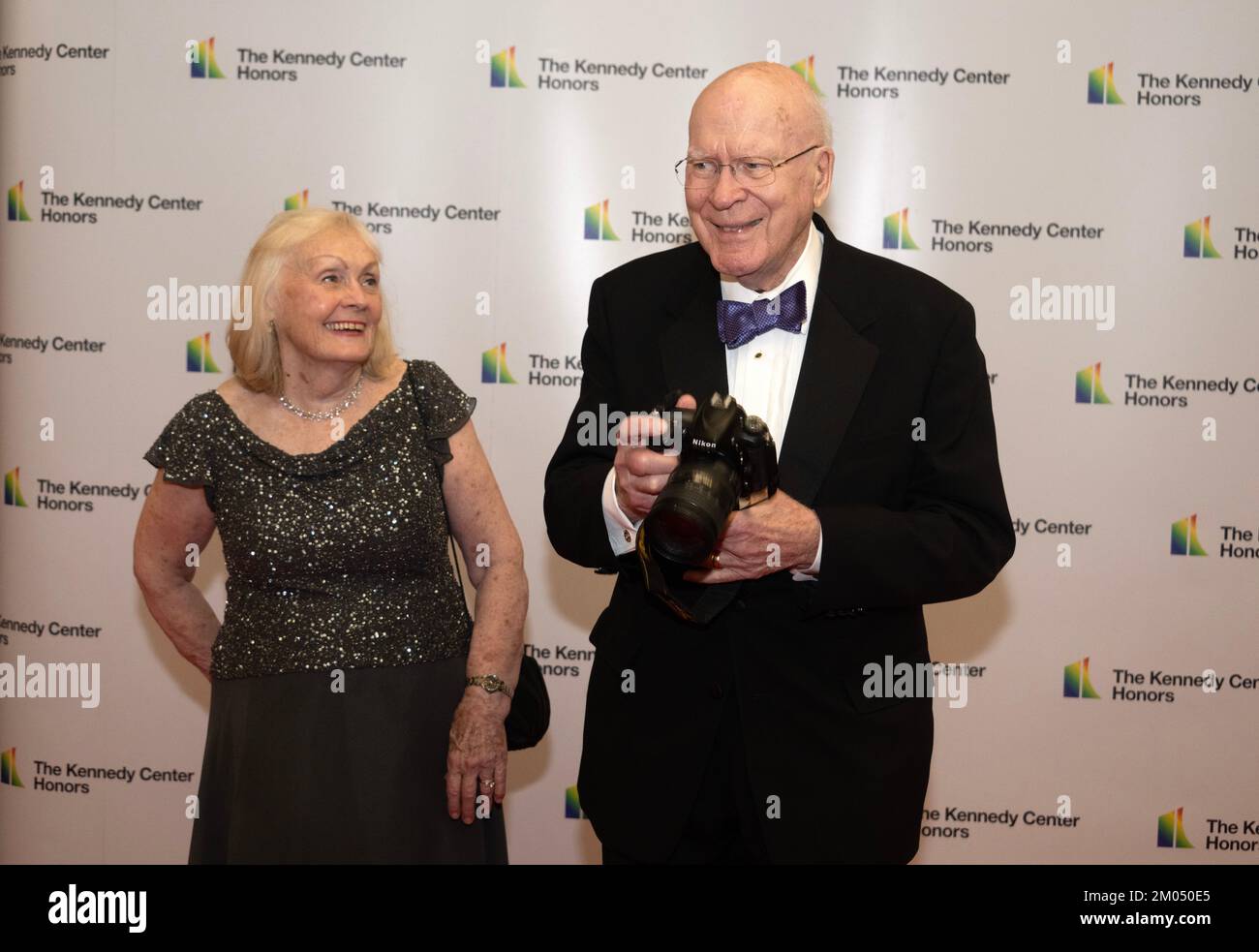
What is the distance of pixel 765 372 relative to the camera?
6.59ft

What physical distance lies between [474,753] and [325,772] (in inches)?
12.0

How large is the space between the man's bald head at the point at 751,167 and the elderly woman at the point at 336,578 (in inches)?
32.3

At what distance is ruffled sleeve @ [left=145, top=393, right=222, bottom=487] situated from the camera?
2.41 m

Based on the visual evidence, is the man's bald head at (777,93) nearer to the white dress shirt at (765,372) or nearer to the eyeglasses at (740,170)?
the eyeglasses at (740,170)

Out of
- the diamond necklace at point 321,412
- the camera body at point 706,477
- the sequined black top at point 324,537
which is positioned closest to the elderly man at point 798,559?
the camera body at point 706,477

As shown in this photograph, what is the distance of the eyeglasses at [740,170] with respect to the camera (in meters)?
1.94

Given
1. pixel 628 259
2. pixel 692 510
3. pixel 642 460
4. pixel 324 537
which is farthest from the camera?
pixel 628 259

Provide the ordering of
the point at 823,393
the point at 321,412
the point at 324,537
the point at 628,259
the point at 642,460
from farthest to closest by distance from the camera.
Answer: the point at 628,259 → the point at 321,412 → the point at 324,537 → the point at 823,393 → the point at 642,460

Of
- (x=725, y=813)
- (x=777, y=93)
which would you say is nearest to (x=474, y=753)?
(x=725, y=813)

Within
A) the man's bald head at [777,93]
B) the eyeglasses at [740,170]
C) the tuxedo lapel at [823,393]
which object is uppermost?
the man's bald head at [777,93]

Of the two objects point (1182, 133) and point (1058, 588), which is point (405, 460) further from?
point (1182, 133)

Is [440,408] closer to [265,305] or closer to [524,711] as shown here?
[265,305]

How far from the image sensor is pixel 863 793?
1898 millimetres

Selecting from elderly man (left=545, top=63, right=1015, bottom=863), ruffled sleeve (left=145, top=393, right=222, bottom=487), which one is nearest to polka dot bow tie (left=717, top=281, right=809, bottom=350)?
elderly man (left=545, top=63, right=1015, bottom=863)
